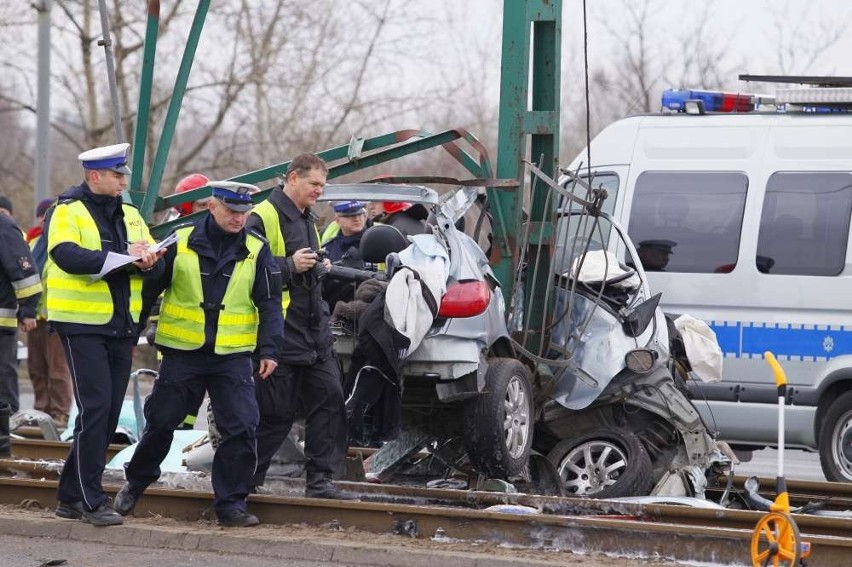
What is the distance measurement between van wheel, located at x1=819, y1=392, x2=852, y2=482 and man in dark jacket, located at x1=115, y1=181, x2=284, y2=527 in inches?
193

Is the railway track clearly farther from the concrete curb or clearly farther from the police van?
the police van

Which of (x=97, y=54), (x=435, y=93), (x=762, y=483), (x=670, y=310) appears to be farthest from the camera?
(x=435, y=93)

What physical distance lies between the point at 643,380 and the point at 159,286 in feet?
9.85

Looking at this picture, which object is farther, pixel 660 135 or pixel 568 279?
pixel 660 135

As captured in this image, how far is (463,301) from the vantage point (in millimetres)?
7910

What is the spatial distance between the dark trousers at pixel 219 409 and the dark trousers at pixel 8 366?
3.88m

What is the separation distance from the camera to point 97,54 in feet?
78.4

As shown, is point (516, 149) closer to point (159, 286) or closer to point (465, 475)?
point (465, 475)

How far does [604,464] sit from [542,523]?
165 centimetres

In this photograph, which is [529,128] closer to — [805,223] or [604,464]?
[604,464]

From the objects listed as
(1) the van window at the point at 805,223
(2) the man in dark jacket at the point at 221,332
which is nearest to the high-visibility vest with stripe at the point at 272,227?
(2) the man in dark jacket at the point at 221,332

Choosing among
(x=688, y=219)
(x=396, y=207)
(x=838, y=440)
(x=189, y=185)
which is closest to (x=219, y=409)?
(x=396, y=207)

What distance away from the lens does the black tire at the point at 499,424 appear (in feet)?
25.9

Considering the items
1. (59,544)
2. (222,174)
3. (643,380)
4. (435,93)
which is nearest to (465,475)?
(643,380)
